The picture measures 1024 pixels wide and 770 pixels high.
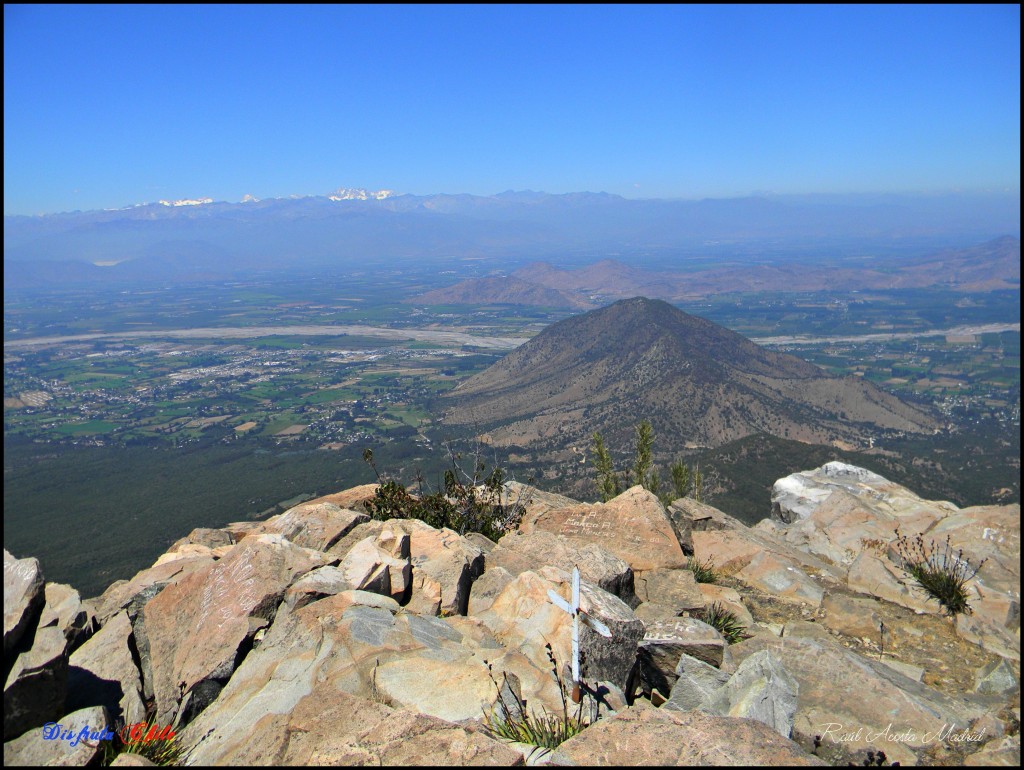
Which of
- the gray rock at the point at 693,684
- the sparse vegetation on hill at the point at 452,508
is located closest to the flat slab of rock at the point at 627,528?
the sparse vegetation on hill at the point at 452,508

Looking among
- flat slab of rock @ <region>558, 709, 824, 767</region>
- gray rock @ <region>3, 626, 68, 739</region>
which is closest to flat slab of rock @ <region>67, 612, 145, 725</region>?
gray rock @ <region>3, 626, 68, 739</region>

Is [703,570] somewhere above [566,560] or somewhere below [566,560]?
below

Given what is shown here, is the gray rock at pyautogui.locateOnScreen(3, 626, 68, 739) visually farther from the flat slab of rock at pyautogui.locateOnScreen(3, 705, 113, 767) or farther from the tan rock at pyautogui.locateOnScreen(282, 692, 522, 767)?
the tan rock at pyautogui.locateOnScreen(282, 692, 522, 767)

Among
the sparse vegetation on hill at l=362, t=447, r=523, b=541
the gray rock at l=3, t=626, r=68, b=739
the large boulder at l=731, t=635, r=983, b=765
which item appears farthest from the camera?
the sparse vegetation on hill at l=362, t=447, r=523, b=541

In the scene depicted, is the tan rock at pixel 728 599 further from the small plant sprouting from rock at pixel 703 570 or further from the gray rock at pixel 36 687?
the gray rock at pixel 36 687

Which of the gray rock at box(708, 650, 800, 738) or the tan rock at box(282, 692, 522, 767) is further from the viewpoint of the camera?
the gray rock at box(708, 650, 800, 738)

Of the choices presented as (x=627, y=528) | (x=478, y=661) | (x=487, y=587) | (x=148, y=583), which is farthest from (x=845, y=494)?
(x=148, y=583)

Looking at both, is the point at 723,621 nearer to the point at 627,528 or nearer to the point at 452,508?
the point at 627,528
